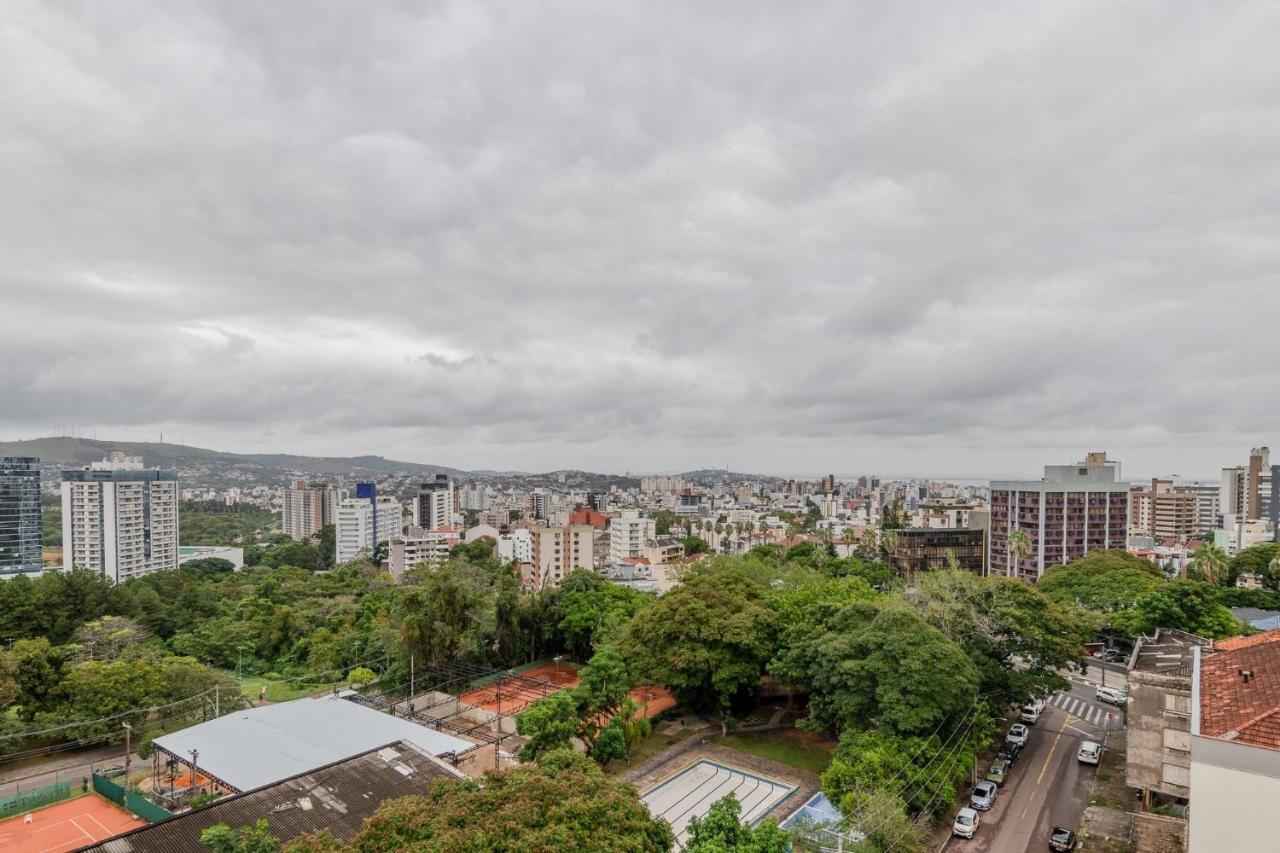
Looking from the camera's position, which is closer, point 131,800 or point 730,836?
point 730,836

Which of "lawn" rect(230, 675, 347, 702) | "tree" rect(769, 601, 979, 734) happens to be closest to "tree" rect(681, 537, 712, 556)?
"lawn" rect(230, 675, 347, 702)

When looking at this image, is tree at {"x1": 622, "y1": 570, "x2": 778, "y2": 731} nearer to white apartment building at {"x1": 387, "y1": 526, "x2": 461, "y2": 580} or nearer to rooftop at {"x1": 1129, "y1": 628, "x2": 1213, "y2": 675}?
rooftop at {"x1": 1129, "y1": 628, "x2": 1213, "y2": 675}

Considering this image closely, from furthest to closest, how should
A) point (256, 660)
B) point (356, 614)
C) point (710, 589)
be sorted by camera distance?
point (356, 614)
point (256, 660)
point (710, 589)

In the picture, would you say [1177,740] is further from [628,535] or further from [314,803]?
[628,535]

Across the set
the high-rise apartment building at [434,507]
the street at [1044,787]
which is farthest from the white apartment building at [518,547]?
the street at [1044,787]

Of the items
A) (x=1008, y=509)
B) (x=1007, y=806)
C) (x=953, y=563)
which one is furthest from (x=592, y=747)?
(x=1008, y=509)

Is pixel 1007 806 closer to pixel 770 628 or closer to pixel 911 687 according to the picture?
pixel 911 687

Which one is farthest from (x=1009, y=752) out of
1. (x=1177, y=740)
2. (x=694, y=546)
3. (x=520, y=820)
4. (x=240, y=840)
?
(x=694, y=546)
